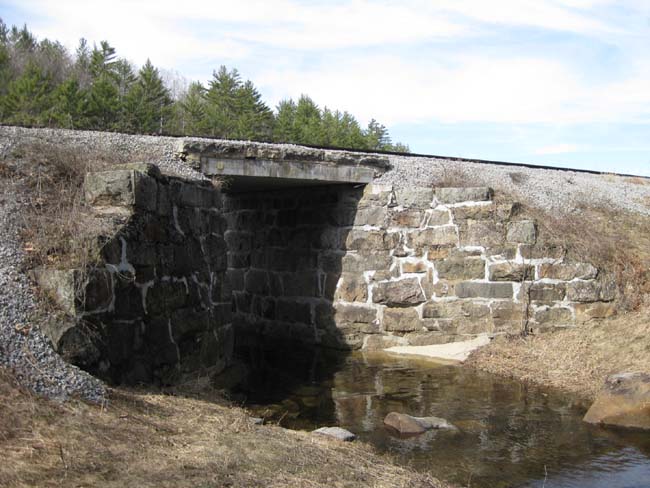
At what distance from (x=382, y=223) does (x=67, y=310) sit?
6115 millimetres

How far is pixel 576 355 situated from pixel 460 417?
2692mm

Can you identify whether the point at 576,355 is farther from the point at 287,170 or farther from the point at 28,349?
the point at 28,349

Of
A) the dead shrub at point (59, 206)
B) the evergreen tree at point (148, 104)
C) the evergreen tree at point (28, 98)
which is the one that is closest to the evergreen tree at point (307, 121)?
the evergreen tree at point (148, 104)

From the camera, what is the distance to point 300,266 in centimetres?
1191

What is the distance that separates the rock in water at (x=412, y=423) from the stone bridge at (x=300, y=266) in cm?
224

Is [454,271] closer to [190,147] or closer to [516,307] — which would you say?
[516,307]

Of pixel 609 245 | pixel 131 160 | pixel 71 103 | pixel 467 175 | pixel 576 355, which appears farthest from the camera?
pixel 71 103

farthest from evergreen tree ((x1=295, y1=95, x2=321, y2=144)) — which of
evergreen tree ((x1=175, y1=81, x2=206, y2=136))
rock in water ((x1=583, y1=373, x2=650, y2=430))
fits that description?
rock in water ((x1=583, y1=373, x2=650, y2=430))

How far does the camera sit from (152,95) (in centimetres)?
3139

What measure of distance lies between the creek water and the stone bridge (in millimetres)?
939

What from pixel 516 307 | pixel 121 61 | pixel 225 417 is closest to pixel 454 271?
pixel 516 307

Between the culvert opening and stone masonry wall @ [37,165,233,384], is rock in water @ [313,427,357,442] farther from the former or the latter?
the culvert opening

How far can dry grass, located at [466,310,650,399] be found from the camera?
841 cm

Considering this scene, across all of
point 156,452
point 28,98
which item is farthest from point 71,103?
point 156,452
